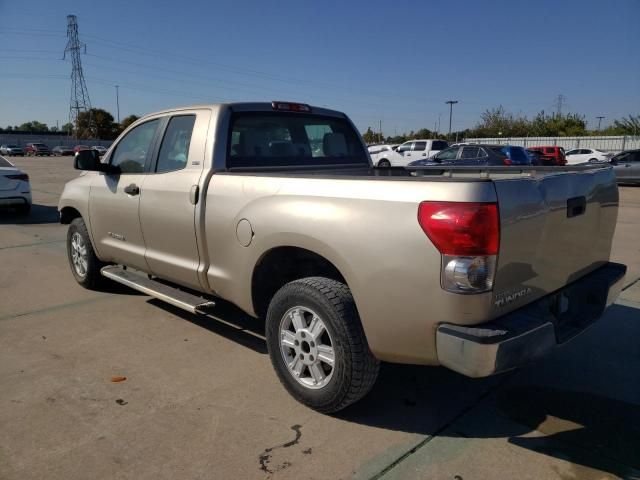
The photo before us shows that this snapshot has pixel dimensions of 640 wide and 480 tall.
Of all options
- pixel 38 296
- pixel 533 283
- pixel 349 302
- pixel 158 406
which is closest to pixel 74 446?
pixel 158 406

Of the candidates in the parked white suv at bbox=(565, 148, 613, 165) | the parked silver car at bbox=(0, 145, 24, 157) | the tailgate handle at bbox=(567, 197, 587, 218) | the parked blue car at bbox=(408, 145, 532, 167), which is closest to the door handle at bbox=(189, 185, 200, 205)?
the tailgate handle at bbox=(567, 197, 587, 218)

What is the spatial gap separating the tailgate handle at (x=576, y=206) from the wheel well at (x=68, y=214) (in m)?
4.88

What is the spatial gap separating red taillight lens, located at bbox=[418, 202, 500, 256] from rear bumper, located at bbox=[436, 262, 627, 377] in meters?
0.37

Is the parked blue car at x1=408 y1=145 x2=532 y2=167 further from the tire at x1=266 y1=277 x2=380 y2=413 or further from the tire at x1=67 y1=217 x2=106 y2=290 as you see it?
the tire at x1=266 y1=277 x2=380 y2=413

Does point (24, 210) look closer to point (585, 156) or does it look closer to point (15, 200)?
point (15, 200)

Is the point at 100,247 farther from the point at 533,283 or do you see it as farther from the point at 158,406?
the point at 533,283

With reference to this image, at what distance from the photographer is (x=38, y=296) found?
5426mm

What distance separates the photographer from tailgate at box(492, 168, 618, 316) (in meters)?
2.46

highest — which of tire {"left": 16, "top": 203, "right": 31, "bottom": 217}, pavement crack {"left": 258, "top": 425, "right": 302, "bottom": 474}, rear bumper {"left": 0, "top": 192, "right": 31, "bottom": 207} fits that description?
rear bumper {"left": 0, "top": 192, "right": 31, "bottom": 207}

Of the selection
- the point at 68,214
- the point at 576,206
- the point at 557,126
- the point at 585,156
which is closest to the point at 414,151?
the point at 585,156

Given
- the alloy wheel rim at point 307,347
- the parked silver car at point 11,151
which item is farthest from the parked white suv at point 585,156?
the parked silver car at point 11,151

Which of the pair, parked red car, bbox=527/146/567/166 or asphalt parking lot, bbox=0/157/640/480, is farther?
parked red car, bbox=527/146/567/166

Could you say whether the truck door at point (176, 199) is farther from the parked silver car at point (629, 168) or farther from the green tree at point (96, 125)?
the green tree at point (96, 125)

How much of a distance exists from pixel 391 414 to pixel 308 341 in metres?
0.68
